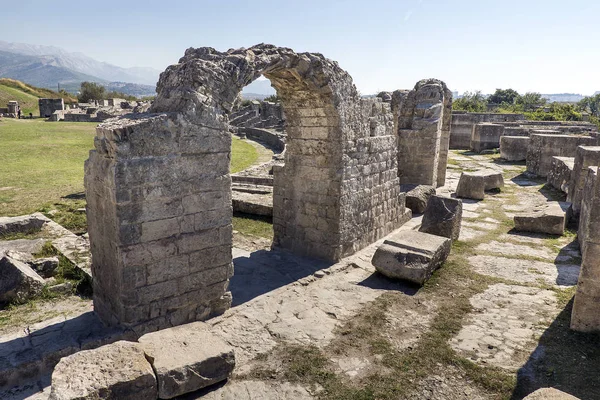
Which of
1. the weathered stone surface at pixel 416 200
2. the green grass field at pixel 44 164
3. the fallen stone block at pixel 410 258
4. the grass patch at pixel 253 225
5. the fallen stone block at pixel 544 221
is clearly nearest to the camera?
the fallen stone block at pixel 410 258

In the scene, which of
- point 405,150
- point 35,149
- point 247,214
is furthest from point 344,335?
point 35,149

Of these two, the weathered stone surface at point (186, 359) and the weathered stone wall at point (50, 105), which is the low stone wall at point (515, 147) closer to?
the weathered stone surface at point (186, 359)

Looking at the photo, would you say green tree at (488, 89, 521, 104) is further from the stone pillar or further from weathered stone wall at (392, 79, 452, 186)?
the stone pillar

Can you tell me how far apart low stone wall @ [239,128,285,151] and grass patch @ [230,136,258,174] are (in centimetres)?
137

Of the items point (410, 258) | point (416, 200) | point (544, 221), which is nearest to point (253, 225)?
point (416, 200)

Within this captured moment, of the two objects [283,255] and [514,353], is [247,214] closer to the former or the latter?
[283,255]

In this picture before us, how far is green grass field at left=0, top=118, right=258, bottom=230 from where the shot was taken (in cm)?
1117

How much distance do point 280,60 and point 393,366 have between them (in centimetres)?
446

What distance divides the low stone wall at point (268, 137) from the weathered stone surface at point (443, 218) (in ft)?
49.7

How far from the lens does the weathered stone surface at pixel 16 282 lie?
5.82 meters

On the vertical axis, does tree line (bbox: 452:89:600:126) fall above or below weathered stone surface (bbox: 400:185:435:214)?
above

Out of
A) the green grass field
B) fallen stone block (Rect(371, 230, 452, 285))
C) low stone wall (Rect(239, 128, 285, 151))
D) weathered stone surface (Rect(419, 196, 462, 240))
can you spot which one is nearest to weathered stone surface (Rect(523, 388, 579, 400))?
fallen stone block (Rect(371, 230, 452, 285))

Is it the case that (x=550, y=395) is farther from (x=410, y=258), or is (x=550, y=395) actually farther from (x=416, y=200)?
(x=416, y=200)

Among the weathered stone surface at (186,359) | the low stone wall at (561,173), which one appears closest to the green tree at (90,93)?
the low stone wall at (561,173)
